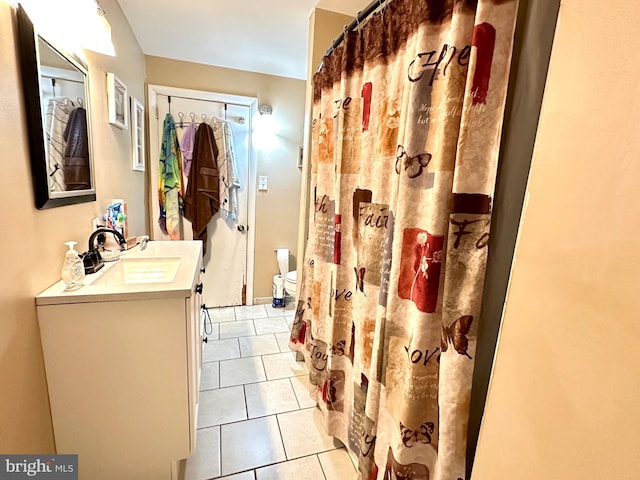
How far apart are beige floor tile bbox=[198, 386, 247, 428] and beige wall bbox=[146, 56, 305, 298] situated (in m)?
1.36

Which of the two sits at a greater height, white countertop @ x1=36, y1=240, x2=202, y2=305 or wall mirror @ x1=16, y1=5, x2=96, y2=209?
wall mirror @ x1=16, y1=5, x2=96, y2=209

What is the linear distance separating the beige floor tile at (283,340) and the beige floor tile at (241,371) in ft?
0.74

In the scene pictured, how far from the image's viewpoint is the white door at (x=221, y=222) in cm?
262

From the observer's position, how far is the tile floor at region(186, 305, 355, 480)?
1.41m

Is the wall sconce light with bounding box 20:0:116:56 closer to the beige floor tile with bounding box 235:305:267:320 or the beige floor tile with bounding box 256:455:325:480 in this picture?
the beige floor tile with bounding box 256:455:325:480

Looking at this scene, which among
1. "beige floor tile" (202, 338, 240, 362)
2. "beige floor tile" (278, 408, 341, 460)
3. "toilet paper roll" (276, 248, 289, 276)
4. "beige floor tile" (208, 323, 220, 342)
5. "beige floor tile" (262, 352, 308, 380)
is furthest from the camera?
"toilet paper roll" (276, 248, 289, 276)

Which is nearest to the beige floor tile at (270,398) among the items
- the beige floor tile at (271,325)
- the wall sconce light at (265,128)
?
A: the beige floor tile at (271,325)

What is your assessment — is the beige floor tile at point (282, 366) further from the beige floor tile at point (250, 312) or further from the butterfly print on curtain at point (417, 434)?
the butterfly print on curtain at point (417, 434)

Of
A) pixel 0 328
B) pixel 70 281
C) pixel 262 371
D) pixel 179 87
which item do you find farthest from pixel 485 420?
pixel 179 87

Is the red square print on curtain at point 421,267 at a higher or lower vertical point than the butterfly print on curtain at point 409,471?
higher

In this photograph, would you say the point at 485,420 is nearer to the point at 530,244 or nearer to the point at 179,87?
the point at 530,244

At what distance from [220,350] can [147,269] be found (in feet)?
3.22

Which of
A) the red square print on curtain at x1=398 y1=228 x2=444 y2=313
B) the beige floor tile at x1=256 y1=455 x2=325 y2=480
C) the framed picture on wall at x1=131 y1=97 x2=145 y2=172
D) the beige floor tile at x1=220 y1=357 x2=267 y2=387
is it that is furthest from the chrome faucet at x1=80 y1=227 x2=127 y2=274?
the red square print on curtain at x1=398 y1=228 x2=444 y2=313

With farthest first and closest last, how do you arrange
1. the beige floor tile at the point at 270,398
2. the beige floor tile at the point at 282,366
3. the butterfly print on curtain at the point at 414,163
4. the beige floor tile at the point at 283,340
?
the beige floor tile at the point at 283,340 < the beige floor tile at the point at 282,366 < the beige floor tile at the point at 270,398 < the butterfly print on curtain at the point at 414,163
